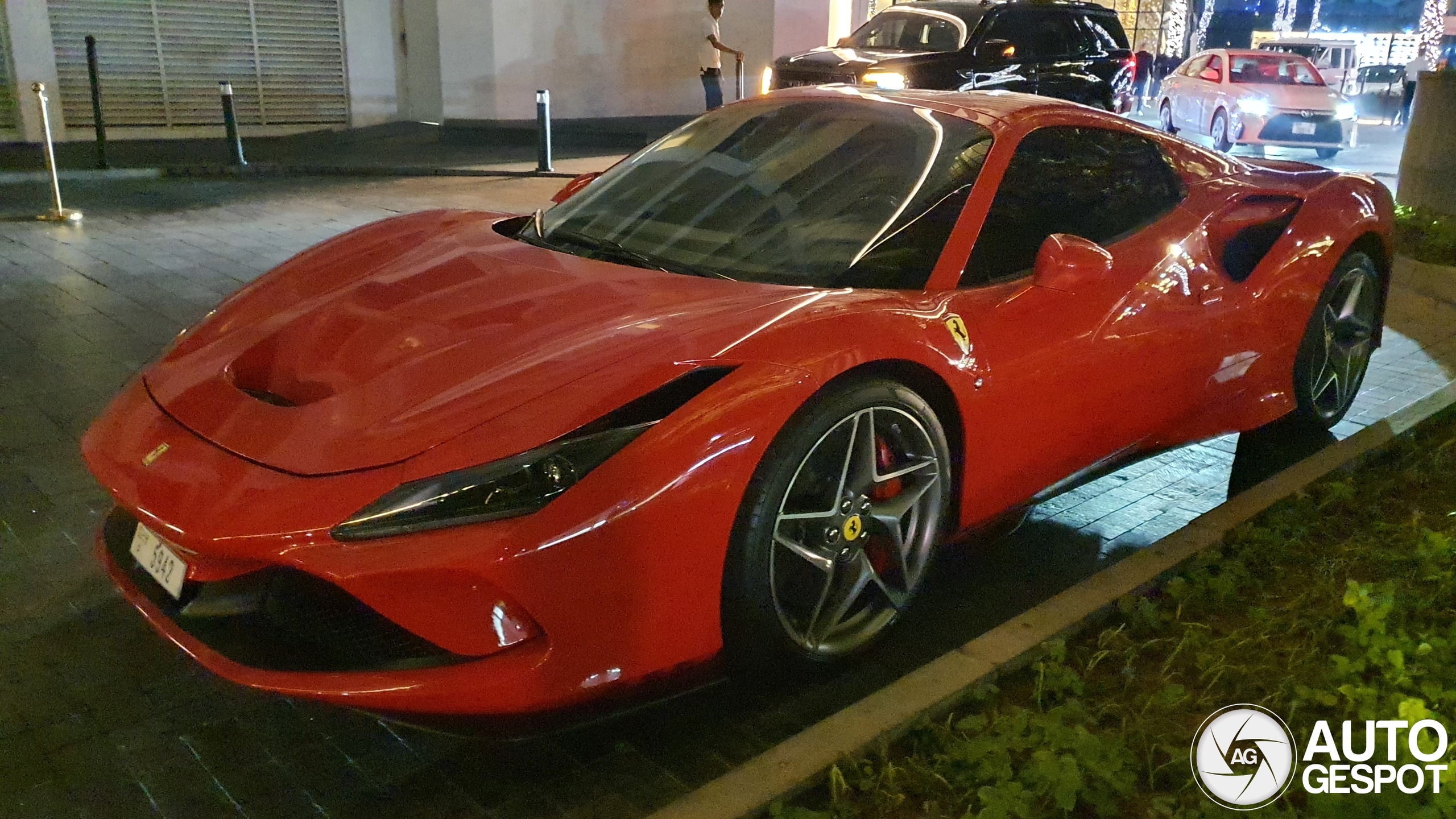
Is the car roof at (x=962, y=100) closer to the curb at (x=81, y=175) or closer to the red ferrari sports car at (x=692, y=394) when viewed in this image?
the red ferrari sports car at (x=692, y=394)

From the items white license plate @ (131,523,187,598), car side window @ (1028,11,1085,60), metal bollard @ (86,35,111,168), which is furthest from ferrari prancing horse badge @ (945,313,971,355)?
metal bollard @ (86,35,111,168)

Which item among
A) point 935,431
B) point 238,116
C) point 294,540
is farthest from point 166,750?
point 238,116

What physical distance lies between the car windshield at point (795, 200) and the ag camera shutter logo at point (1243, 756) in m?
1.28

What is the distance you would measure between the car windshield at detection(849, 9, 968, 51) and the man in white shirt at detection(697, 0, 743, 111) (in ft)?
5.18

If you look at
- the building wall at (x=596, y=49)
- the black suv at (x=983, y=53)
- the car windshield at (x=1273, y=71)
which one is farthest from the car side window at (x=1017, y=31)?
the building wall at (x=596, y=49)

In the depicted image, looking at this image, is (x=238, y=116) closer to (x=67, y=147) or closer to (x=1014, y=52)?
(x=67, y=147)

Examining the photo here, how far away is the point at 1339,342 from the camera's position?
4.41 metres

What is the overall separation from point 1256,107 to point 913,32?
5459 millimetres

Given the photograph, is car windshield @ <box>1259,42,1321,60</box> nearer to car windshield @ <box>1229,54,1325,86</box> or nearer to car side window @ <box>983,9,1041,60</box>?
car windshield @ <box>1229,54,1325,86</box>

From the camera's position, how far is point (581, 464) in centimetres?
217

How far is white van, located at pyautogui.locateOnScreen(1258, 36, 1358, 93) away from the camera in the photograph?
21750 millimetres

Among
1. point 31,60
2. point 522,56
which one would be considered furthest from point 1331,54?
point 31,60

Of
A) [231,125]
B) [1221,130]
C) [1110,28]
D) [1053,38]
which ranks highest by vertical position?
[1110,28]

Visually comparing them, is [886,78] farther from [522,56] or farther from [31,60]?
[31,60]
